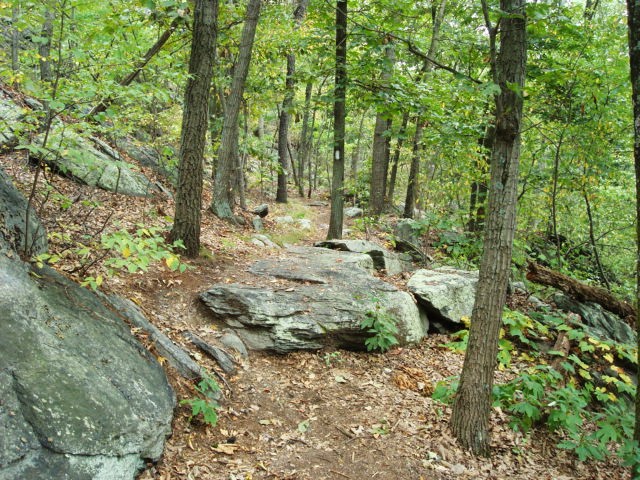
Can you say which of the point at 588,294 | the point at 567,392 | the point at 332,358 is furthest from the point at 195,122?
the point at 588,294

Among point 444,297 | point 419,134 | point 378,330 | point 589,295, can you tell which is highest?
point 419,134

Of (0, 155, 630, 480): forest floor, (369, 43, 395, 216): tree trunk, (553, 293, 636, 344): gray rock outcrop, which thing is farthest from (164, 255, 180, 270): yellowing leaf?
(369, 43, 395, 216): tree trunk

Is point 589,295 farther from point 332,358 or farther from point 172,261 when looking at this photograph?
point 172,261

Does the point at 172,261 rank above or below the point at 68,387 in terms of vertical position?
above

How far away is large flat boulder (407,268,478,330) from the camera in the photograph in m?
7.30

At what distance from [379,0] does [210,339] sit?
780 centimetres

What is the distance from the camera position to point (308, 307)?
6.29m

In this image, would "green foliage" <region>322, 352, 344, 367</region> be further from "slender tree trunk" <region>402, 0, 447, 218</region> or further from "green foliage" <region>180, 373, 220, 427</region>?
"slender tree trunk" <region>402, 0, 447, 218</region>

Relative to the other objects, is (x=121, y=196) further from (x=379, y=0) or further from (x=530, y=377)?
(x=530, y=377)

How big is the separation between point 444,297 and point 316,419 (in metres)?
3.77

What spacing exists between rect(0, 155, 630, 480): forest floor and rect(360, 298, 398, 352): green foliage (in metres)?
0.23

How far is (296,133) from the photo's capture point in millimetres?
34188

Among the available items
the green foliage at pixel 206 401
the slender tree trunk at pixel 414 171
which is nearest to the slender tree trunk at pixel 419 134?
the slender tree trunk at pixel 414 171

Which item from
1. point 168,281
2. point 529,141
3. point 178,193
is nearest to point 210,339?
point 168,281
